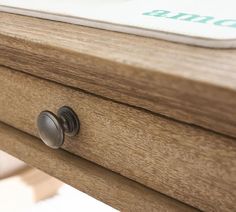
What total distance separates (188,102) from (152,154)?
65 millimetres

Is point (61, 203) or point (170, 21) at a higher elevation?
point (61, 203)

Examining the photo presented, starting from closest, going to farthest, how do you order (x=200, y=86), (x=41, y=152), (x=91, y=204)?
(x=200, y=86), (x=41, y=152), (x=91, y=204)

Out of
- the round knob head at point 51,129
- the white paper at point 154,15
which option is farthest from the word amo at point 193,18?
the round knob head at point 51,129

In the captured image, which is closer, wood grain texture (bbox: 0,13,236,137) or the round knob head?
wood grain texture (bbox: 0,13,236,137)

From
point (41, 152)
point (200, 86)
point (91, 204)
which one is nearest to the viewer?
point (200, 86)

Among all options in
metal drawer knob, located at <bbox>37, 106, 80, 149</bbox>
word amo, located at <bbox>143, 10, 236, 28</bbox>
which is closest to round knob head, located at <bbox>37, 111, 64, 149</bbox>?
metal drawer knob, located at <bbox>37, 106, 80, 149</bbox>

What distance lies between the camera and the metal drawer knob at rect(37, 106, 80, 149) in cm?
31

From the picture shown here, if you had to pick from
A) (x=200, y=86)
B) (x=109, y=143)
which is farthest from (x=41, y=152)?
(x=200, y=86)

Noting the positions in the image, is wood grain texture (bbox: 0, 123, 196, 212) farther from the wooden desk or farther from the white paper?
the white paper

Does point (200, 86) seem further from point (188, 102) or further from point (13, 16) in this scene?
point (13, 16)

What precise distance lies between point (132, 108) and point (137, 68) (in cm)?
5

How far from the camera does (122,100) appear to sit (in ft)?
0.88

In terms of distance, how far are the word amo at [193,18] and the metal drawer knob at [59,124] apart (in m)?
0.10

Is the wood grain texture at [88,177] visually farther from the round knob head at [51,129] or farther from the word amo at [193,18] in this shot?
the word amo at [193,18]
